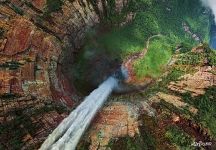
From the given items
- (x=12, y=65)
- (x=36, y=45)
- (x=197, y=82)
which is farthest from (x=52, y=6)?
(x=197, y=82)

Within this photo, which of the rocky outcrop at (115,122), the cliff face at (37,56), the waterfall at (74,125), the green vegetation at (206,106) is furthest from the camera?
the green vegetation at (206,106)

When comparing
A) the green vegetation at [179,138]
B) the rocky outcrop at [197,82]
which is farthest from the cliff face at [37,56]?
the rocky outcrop at [197,82]

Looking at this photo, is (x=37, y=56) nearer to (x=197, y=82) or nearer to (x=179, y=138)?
(x=179, y=138)

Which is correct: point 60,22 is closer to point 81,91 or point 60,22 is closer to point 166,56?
point 81,91

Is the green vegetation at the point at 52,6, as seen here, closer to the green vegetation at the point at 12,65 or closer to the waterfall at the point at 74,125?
the green vegetation at the point at 12,65

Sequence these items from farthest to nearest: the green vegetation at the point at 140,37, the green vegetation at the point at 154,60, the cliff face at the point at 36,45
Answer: the green vegetation at the point at 154,60
the green vegetation at the point at 140,37
the cliff face at the point at 36,45

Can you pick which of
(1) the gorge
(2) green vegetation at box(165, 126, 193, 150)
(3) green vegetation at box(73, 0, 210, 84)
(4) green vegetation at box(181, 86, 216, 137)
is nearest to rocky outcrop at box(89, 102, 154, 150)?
(1) the gorge

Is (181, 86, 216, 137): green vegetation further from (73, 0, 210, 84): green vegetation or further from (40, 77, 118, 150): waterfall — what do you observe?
(40, 77, 118, 150): waterfall
